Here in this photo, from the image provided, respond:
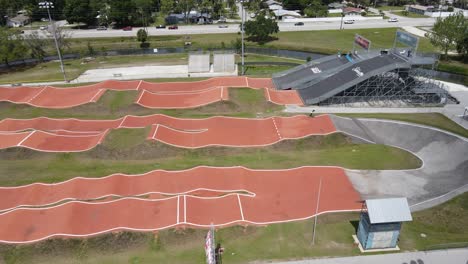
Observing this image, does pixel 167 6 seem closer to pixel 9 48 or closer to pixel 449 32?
pixel 9 48

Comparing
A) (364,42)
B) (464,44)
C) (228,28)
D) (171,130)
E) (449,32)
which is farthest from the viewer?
(228,28)

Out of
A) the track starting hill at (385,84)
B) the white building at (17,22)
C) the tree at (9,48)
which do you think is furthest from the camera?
the white building at (17,22)

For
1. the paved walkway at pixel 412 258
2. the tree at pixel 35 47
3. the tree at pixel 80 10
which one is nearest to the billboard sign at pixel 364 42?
the paved walkway at pixel 412 258

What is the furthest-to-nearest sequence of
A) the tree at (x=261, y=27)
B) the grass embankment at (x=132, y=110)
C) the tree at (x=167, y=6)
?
1. the tree at (x=167, y=6)
2. the tree at (x=261, y=27)
3. the grass embankment at (x=132, y=110)

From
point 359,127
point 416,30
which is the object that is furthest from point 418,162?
point 416,30

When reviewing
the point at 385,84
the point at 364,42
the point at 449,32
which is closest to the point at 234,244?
the point at 385,84

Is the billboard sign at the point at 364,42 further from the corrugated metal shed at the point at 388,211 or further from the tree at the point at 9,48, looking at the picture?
the tree at the point at 9,48
